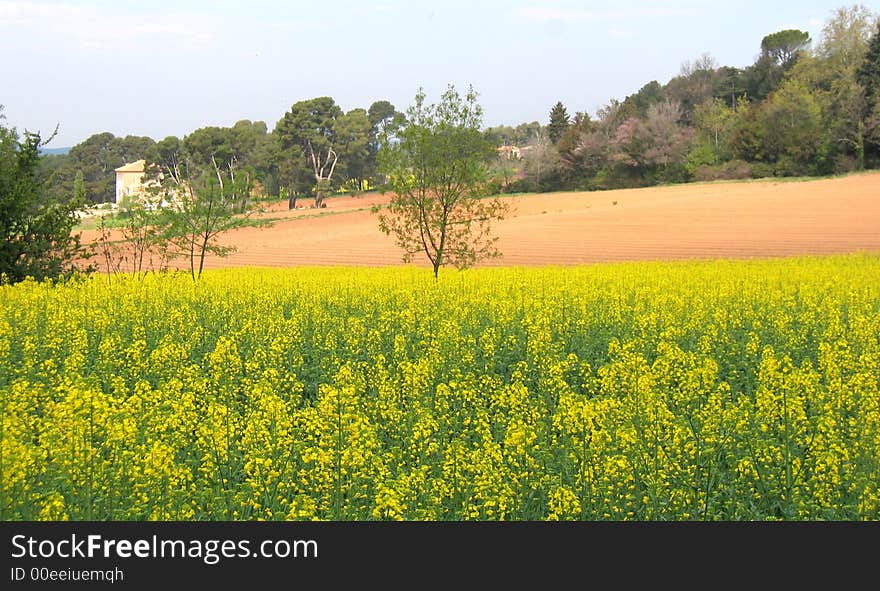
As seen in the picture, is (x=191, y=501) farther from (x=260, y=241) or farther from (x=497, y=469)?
(x=260, y=241)

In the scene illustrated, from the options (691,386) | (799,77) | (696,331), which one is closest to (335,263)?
(696,331)

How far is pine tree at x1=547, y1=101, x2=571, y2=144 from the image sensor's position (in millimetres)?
101125

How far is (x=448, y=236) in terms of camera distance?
26.0 metres

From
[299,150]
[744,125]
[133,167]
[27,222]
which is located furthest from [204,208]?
[133,167]

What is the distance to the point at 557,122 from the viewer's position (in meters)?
102

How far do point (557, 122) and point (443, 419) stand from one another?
321ft

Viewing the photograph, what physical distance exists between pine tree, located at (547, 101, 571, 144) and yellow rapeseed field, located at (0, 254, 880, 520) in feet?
288

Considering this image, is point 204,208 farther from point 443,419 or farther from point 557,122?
point 557,122

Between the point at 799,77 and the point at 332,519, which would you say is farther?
the point at 799,77

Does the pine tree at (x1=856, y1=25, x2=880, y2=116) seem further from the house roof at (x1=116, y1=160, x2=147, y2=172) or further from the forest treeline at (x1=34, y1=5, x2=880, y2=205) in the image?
the house roof at (x1=116, y1=160, x2=147, y2=172)

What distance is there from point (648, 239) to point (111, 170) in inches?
4529

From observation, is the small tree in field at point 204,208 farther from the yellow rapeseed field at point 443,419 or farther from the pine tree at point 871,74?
the pine tree at point 871,74

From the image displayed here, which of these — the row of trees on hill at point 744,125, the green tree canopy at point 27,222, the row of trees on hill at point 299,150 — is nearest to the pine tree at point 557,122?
the row of trees on hill at point 744,125

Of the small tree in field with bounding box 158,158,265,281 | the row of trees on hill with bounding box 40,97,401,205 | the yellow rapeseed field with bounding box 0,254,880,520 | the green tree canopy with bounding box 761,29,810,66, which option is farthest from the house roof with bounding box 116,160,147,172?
the yellow rapeseed field with bounding box 0,254,880,520
